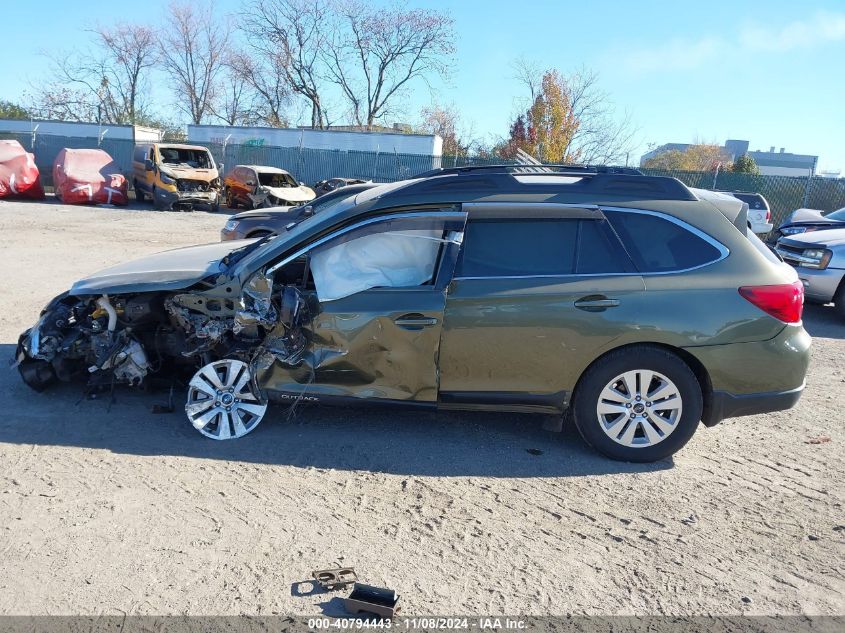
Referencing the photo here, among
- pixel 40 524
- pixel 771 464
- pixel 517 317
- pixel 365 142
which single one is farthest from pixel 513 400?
pixel 365 142

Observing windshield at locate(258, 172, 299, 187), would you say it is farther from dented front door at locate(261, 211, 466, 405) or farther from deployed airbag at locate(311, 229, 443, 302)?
dented front door at locate(261, 211, 466, 405)

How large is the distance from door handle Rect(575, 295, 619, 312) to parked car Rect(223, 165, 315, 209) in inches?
668

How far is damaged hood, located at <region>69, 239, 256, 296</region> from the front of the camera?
4457 millimetres

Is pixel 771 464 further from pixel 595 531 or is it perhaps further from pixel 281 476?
pixel 281 476

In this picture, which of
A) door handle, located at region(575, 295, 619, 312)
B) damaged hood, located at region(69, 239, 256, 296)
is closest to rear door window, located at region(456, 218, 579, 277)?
door handle, located at region(575, 295, 619, 312)

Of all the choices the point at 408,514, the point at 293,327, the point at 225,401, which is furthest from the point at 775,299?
the point at 225,401

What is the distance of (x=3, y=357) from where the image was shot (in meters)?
5.71

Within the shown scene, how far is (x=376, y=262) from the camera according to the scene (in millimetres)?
4285

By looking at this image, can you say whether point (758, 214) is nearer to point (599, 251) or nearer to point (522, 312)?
point (599, 251)

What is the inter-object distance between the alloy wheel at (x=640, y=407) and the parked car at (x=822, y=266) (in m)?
6.09

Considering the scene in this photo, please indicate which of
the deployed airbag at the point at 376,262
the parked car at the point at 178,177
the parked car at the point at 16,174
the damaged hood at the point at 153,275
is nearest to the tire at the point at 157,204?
the parked car at the point at 178,177

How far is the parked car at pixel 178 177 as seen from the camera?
21188mm

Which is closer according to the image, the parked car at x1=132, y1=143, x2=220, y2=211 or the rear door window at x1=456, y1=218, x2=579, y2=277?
the rear door window at x1=456, y1=218, x2=579, y2=277

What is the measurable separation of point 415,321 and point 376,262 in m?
0.53
